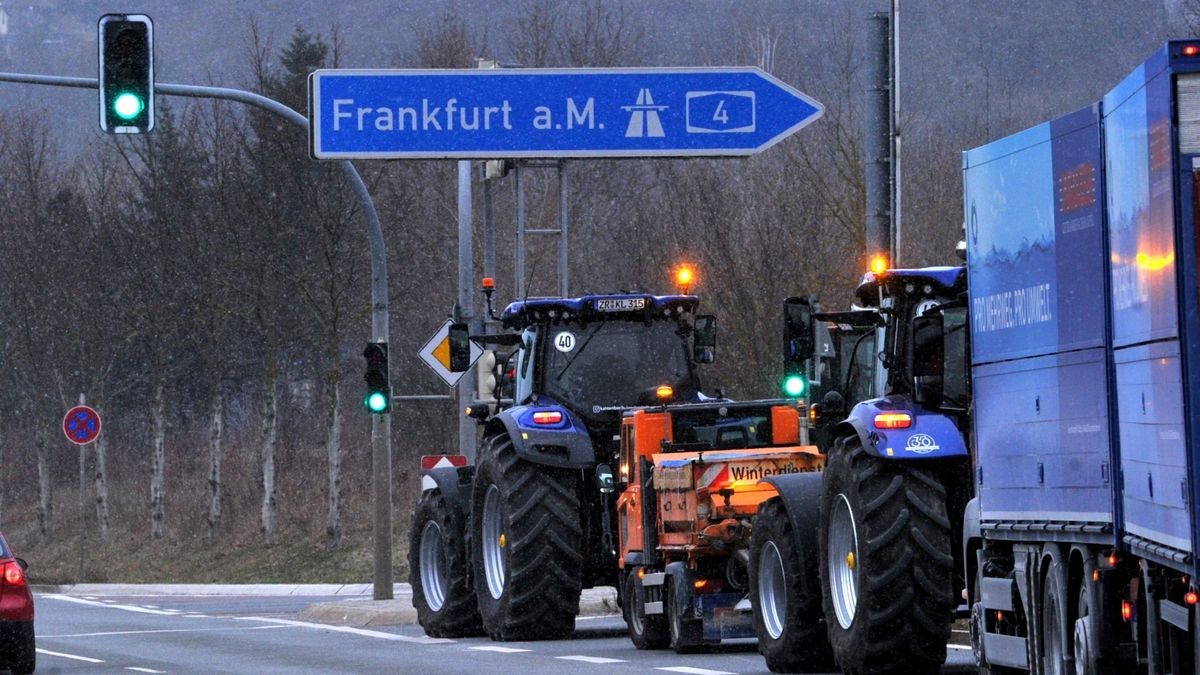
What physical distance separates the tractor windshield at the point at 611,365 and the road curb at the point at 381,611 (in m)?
5.19

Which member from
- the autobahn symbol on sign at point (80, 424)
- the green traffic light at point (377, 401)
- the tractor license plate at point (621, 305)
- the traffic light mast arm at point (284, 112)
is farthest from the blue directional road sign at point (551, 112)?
the autobahn symbol on sign at point (80, 424)

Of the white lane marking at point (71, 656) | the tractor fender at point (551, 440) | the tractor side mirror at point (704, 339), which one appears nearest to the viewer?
the tractor fender at point (551, 440)

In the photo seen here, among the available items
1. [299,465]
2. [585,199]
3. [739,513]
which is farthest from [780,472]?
[299,465]

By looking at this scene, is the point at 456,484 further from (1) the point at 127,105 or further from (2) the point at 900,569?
(2) the point at 900,569

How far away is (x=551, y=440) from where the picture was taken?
806 inches

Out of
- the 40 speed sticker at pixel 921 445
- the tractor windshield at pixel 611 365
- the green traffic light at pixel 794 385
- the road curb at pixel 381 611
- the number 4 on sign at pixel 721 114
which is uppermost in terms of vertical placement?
the number 4 on sign at pixel 721 114

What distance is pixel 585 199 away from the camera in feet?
200

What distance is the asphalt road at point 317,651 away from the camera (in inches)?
711

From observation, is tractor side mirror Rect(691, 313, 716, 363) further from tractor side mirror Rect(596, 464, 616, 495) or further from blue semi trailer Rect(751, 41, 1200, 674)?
blue semi trailer Rect(751, 41, 1200, 674)

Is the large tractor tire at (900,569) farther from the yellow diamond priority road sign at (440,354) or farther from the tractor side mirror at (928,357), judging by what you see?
the yellow diamond priority road sign at (440,354)

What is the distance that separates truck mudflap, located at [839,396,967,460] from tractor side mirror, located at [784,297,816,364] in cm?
148

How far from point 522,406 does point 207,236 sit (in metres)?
30.7

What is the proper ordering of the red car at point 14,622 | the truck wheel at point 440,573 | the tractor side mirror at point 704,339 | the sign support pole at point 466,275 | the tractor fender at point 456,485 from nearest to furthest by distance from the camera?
the red car at point 14,622, the tractor side mirror at point 704,339, the truck wheel at point 440,573, the tractor fender at point 456,485, the sign support pole at point 466,275

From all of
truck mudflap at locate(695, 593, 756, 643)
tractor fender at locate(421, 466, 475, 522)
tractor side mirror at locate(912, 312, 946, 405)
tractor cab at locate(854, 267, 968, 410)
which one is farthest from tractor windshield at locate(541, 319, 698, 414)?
tractor side mirror at locate(912, 312, 946, 405)
